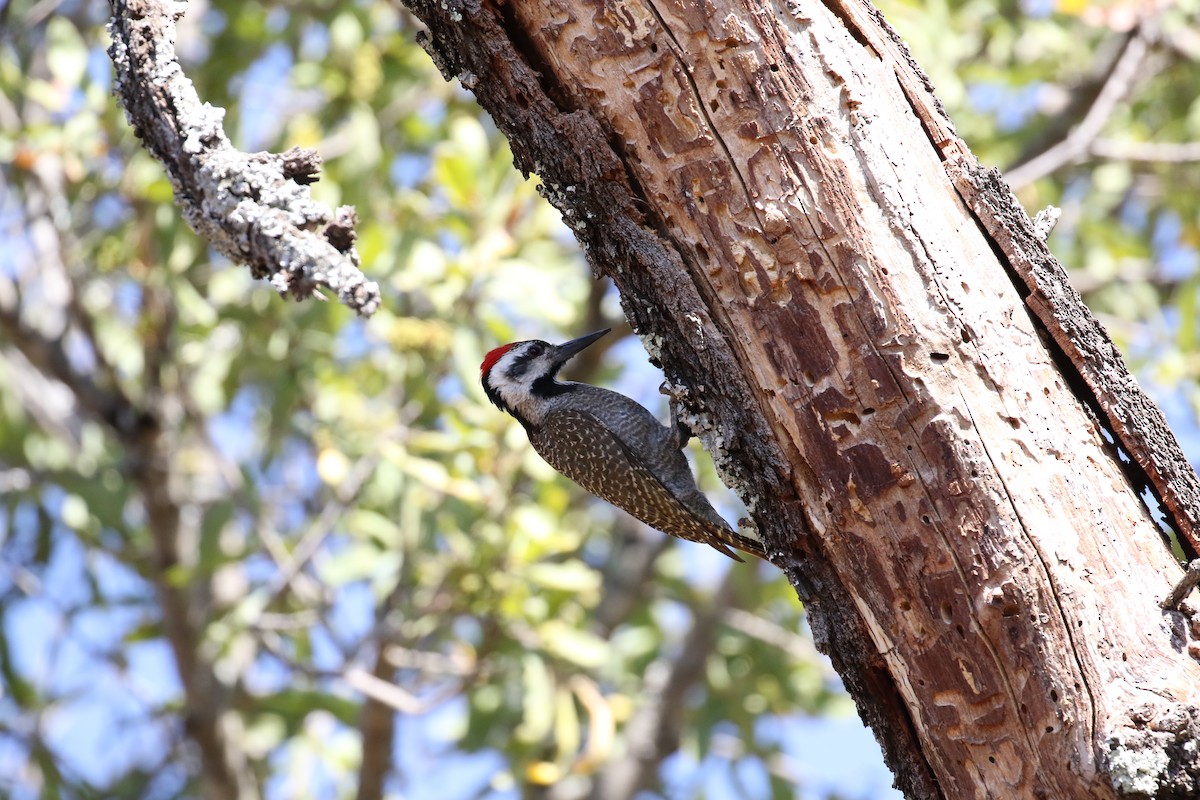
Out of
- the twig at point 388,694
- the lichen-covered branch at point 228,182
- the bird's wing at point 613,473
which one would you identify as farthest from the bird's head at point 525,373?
the lichen-covered branch at point 228,182

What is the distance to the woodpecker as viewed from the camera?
4359 millimetres

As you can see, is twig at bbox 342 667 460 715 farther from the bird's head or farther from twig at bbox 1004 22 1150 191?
twig at bbox 1004 22 1150 191

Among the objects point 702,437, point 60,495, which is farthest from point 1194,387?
point 60,495

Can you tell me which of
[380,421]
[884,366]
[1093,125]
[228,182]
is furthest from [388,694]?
[1093,125]

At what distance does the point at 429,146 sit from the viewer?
673cm

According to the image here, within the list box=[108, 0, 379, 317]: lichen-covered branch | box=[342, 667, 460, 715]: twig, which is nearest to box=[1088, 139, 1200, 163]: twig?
box=[342, 667, 460, 715]: twig

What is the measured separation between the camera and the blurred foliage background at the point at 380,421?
5426 mm

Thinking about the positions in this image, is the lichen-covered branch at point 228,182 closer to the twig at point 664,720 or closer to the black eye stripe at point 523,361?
the black eye stripe at point 523,361

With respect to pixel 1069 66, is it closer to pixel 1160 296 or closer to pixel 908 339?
pixel 1160 296

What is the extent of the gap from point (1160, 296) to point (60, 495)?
6328 mm

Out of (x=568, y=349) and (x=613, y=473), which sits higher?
(x=568, y=349)

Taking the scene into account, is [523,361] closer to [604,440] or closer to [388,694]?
[604,440]

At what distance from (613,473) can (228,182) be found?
2.40m

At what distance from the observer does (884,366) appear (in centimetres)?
227
